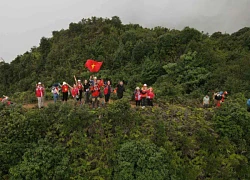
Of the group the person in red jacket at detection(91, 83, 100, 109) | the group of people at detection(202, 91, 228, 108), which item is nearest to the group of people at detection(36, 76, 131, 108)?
the person in red jacket at detection(91, 83, 100, 109)

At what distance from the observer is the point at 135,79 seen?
25047mm

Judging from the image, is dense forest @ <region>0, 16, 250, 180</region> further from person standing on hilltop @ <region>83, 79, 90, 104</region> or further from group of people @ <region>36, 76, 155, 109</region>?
person standing on hilltop @ <region>83, 79, 90, 104</region>

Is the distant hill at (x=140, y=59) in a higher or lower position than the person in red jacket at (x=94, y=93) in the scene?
higher

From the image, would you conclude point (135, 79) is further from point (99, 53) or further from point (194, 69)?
point (99, 53)

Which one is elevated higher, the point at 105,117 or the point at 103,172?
the point at 105,117

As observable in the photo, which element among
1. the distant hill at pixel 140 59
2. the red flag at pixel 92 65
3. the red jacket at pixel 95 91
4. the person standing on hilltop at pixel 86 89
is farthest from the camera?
the distant hill at pixel 140 59

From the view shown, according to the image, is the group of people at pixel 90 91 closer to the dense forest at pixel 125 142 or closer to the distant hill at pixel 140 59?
the dense forest at pixel 125 142

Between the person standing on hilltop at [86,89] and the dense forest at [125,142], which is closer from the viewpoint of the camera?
the dense forest at [125,142]

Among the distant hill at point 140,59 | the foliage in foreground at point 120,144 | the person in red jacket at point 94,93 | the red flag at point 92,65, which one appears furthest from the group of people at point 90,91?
the distant hill at point 140,59

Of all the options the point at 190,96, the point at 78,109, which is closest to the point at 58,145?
the point at 78,109

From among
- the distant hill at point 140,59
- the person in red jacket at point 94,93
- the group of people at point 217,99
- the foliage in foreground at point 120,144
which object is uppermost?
the distant hill at point 140,59

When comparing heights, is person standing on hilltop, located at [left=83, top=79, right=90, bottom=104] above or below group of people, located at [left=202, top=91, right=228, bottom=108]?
above

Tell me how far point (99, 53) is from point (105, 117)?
897 inches

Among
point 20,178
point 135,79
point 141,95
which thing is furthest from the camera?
point 135,79
